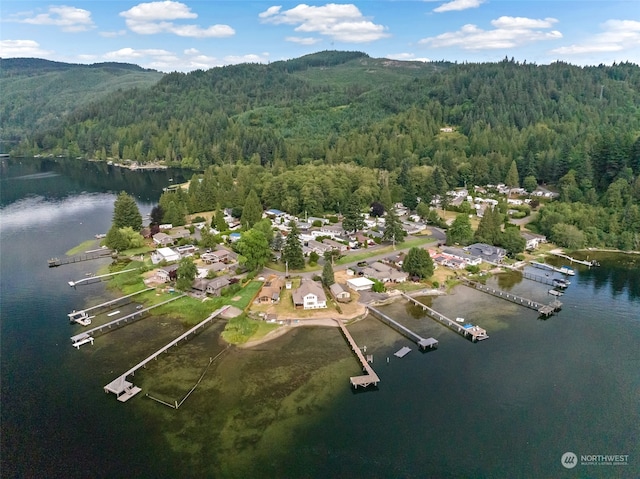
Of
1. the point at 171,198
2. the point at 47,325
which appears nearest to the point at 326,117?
the point at 171,198

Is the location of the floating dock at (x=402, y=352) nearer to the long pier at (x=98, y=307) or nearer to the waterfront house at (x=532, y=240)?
the long pier at (x=98, y=307)

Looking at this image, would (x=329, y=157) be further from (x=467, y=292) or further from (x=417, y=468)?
(x=417, y=468)

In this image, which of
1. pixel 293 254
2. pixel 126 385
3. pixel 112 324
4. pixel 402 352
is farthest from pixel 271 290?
pixel 126 385

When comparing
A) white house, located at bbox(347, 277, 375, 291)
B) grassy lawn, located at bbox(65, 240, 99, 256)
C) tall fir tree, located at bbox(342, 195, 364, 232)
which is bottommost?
white house, located at bbox(347, 277, 375, 291)

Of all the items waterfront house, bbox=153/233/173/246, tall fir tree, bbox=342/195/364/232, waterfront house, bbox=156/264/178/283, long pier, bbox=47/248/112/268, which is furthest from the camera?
tall fir tree, bbox=342/195/364/232

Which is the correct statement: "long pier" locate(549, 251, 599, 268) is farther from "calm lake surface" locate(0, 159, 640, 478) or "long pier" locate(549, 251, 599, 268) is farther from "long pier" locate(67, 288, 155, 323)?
"long pier" locate(67, 288, 155, 323)

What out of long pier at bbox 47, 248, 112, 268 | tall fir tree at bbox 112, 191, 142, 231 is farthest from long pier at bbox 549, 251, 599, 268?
long pier at bbox 47, 248, 112, 268

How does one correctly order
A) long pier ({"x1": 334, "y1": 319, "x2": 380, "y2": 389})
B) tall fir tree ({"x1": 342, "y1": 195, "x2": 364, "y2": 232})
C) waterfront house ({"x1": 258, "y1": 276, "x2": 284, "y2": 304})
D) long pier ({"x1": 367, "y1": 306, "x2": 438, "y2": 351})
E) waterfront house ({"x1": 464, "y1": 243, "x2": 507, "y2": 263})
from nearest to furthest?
long pier ({"x1": 334, "y1": 319, "x2": 380, "y2": 389})
long pier ({"x1": 367, "y1": 306, "x2": 438, "y2": 351})
waterfront house ({"x1": 258, "y1": 276, "x2": 284, "y2": 304})
waterfront house ({"x1": 464, "y1": 243, "x2": 507, "y2": 263})
tall fir tree ({"x1": 342, "y1": 195, "x2": 364, "y2": 232})

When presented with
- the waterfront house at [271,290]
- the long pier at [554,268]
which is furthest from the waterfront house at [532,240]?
the waterfront house at [271,290]

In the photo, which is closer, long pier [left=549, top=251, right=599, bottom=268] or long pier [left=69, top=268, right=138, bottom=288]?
long pier [left=69, top=268, right=138, bottom=288]
